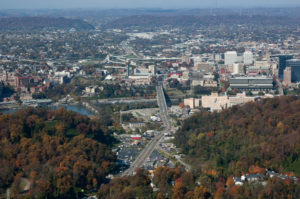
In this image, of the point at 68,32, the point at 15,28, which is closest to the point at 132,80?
the point at 68,32

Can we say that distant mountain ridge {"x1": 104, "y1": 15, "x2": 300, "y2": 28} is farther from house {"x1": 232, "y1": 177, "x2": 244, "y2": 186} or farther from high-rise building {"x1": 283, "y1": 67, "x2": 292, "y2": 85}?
house {"x1": 232, "y1": 177, "x2": 244, "y2": 186}

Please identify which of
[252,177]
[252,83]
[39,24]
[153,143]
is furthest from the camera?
[39,24]

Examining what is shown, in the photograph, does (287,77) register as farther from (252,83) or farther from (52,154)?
(52,154)

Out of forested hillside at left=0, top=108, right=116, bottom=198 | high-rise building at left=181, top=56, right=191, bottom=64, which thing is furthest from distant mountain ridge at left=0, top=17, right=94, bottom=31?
forested hillside at left=0, top=108, right=116, bottom=198

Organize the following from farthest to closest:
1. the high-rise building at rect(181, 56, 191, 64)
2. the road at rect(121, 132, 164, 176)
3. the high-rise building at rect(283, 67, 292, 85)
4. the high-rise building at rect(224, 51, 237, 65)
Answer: the high-rise building at rect(181, 56, 191, 64), the high-rise building at rect(224, 51, 237, 65), the high-rise building at rect(283, 67, 292, 85), the road at rect(121, 132, 164, 176)

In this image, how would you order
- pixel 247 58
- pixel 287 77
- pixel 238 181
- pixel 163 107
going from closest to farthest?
pixel 238 181 < pixel 163 107 < pixel 287 77 < pixel 247 58

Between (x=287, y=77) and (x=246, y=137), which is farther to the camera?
(x=287, y=77)

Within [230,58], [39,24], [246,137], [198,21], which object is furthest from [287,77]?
[39,24]
